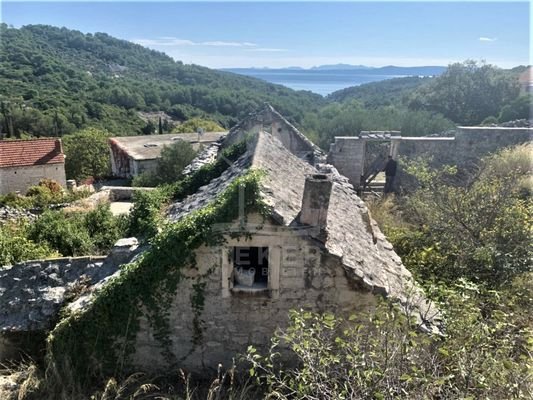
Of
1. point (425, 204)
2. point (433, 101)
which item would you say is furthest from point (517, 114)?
point (425, 204)

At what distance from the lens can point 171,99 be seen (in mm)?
103188

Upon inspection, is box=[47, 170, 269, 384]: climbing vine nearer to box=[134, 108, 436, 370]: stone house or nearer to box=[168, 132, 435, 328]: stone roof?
box=[134, 108, 436, 370]: stone house

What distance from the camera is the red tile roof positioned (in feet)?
101

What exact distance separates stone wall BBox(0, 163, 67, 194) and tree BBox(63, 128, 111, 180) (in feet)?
24.5

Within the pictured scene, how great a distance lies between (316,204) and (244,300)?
209 centimetres

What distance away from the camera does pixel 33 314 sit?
777cm

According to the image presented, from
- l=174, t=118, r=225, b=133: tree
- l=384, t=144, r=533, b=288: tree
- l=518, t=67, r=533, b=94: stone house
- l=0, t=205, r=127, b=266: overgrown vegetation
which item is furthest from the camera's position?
l=174, t=118, r=225, b=133: tree

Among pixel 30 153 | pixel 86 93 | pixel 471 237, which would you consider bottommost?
pixel 30 153

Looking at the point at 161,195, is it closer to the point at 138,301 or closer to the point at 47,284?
the point at 47,284

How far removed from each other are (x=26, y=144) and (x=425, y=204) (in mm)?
30861

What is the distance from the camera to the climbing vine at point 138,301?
6.75 m

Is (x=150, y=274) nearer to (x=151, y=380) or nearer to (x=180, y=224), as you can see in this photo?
(x=180, y=224)

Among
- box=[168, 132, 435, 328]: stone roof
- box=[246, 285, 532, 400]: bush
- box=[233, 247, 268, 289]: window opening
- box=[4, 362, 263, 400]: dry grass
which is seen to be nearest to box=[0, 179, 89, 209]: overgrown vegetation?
box=[168, 132, 435, 328]: stone roof

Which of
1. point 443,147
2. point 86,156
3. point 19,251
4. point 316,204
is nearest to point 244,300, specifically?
point 316,204
